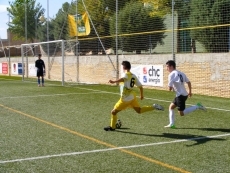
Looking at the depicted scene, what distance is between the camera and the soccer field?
21.1 feet

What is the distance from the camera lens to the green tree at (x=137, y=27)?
21094 mm

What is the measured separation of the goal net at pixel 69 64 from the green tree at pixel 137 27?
4.74 ft

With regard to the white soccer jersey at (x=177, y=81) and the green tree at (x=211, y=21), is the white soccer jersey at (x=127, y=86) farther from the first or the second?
the green tree at (x=211, y=21)

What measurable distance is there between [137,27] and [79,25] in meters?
4.20

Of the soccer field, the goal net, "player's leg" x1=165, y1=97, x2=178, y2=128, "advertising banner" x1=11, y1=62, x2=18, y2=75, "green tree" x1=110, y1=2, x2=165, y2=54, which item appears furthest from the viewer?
"advertising banner" x1=11, y1=62, x2=18, y2=75

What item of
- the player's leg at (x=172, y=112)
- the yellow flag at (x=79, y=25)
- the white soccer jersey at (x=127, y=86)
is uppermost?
the yellow flag at (x=79, y=25)

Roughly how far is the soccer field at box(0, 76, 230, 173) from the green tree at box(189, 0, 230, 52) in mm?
4549

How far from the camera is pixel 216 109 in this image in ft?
41.3

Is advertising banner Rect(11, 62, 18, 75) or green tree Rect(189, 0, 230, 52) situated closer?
green tree Rect(189, 0, 230, 52)

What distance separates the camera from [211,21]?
19781 millimetres

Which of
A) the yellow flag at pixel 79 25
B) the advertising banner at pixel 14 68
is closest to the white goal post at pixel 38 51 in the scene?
the advertising banner at pixel 14 68

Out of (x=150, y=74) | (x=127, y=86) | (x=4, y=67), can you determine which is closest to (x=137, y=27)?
(x=150, y=74)

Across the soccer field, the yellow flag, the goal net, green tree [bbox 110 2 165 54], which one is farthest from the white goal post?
the soccer field

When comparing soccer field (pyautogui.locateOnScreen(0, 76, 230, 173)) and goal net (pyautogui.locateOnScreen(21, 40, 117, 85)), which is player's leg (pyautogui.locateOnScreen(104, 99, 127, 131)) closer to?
soccer field (pyautogui.locateOnScreen(0, 76, 230, 173))
